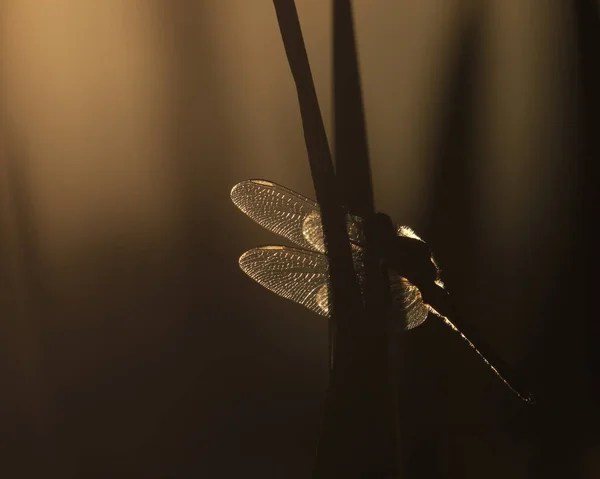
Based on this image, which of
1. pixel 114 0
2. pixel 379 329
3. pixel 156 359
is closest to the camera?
pixel 379 329

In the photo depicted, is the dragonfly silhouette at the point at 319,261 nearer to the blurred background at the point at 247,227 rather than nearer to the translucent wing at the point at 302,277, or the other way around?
the translucent wing at the point at 302,277

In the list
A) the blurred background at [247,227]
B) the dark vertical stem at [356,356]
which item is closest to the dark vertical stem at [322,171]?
the dark vertical stem at [356,356]

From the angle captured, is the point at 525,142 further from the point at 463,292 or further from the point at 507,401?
the point at 507,401

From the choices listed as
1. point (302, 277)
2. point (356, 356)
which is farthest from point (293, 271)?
point (356, 356)

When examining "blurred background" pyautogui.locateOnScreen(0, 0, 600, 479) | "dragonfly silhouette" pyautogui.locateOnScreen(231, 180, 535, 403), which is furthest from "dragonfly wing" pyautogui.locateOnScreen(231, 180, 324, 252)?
"blurred background" pyautogui.locateOnScreen(0, 0, 600, 479)

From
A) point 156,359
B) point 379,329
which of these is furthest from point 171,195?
point 379,329

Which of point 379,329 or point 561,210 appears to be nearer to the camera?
point 379,329
